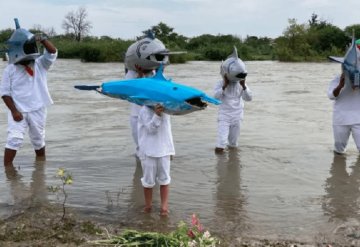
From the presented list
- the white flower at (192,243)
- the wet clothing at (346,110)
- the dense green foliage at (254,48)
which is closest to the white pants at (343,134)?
the wet clothing at (346,110)

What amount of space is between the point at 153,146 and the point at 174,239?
133 cm

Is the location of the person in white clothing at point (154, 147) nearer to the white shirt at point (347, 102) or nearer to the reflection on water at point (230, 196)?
the reflection on water at point (230, 196)

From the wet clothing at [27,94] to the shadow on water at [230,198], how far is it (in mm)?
2472

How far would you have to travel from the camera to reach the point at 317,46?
155 ft

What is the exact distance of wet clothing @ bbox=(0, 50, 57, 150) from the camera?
6.64 m

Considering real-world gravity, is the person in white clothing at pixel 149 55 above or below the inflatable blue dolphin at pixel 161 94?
above

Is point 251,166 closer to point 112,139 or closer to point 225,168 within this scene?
point 225,168

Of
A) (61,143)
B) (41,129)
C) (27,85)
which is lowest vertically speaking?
(61,143)

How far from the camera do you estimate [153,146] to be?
483 cm

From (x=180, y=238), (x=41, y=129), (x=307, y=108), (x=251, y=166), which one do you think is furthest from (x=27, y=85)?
(x=307, y=108)

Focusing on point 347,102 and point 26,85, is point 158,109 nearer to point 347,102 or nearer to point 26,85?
point 26,85

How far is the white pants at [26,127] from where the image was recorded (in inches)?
262

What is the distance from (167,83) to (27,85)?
285 cm

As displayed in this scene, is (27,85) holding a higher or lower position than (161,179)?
higher
